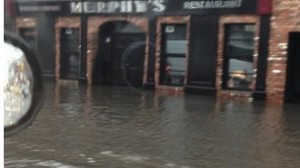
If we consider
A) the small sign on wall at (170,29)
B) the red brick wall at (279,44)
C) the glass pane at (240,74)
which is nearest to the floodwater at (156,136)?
the red brick wall at (279,44)

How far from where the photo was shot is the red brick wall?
13484 millimetres

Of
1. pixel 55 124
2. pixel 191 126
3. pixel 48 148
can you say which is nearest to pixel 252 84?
pixel 191 126

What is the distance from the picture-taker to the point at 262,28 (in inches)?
550

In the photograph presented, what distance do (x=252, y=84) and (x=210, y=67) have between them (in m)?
1.34

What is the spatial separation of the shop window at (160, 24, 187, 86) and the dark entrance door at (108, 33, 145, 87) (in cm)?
83

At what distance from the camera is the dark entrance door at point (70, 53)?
1822 centimetres

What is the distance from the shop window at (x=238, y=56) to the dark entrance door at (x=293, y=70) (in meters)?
1.01

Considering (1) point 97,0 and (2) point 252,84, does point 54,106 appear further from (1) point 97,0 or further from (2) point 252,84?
(1) point 97,0

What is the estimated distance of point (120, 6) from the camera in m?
16.7

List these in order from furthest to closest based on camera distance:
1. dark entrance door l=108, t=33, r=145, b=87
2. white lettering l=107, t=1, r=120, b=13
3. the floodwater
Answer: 1. white lettering l=107, t=1, r=120, b=13
2. dark entrance door l=108, t=33, r=145, b=87
3. the floodwater

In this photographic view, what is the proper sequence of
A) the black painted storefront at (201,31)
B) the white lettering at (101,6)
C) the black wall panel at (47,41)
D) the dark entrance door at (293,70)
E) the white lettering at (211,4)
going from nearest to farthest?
1. the dark entrance door at (293,70)
2. the black painted storefront at (201,31)
3. the white lettering at (211,4)
4. the white lettering at (101,6)
5. the black wall panel at (47,41)

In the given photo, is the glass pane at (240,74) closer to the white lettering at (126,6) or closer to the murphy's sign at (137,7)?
the murphy's sign at (137,7)

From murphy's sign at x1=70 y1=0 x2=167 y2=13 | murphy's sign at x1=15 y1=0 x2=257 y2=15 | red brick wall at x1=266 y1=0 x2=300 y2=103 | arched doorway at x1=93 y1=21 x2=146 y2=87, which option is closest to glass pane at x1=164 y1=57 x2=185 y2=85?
arched doorway at x1=93 y1=21 x2=146 y2=87

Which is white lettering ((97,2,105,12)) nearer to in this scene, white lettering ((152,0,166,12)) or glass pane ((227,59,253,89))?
white lettering ((152,0,166,12))
